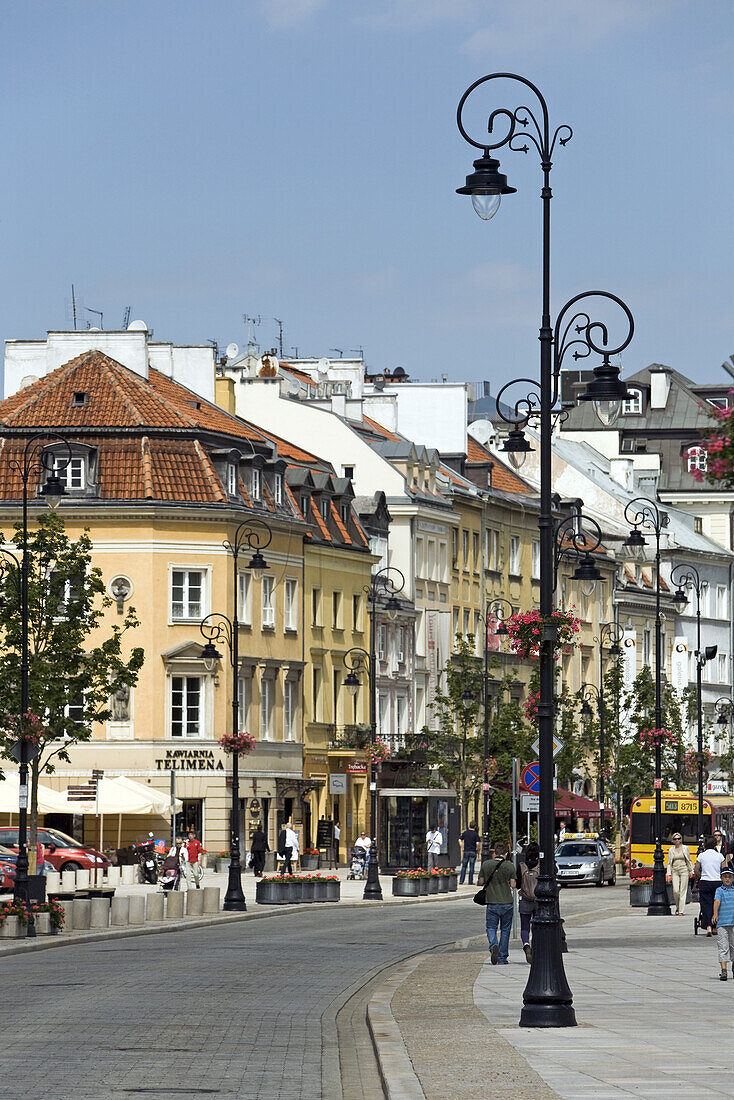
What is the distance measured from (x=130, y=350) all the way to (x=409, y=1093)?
63.5 m

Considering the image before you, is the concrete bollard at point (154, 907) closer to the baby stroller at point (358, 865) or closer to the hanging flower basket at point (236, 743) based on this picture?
the hanging flower basket at point (236, 743)

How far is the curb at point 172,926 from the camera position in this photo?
36062 millimetres

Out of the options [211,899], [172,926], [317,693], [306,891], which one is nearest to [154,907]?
[172,926]

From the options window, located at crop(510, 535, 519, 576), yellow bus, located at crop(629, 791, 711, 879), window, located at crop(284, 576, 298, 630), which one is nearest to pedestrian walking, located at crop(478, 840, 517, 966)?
yellow bus, located at crop(629, 791, 711, 879)

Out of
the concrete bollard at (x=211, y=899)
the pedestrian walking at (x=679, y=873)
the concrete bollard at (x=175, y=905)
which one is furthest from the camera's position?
the pedestrian walking at (x=679, y=873)

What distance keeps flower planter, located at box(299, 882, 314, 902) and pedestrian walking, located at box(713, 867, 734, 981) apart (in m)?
26.0

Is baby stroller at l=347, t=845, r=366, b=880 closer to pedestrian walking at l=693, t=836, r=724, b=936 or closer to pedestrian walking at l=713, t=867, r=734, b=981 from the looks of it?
pedestrian walking at l=693, t=836, r=724, b=936

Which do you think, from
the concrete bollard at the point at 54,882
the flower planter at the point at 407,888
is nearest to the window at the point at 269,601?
the flower planter at the point at 407,888

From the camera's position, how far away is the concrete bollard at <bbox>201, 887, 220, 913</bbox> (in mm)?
47344

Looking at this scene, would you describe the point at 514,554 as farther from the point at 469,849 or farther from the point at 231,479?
the point at 469,849

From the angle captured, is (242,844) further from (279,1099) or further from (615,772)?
(279,1099)

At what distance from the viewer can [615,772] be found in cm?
9025

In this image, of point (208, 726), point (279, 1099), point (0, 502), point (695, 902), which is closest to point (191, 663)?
point (208, 726)

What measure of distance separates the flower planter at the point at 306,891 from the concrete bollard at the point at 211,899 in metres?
5.16
